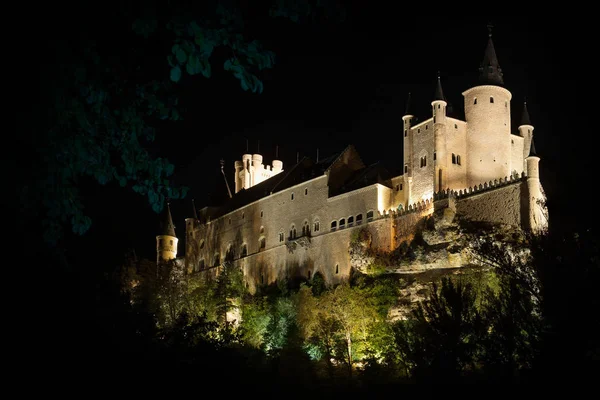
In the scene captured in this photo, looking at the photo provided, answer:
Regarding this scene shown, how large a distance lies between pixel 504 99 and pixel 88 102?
53.2 m

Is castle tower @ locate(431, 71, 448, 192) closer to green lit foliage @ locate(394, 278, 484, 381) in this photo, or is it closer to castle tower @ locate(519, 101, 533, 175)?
castle tower @ locate(519, 101, 533, 175)

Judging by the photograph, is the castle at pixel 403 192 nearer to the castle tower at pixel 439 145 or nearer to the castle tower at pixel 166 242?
the castle tower at pixel 439 145

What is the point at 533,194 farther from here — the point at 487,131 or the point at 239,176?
the point at 239,176

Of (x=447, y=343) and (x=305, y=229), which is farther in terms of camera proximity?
(x=305, y=229)

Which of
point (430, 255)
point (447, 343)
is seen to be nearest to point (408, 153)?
point (430, 255)

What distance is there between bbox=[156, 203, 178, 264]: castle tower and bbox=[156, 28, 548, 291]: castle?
13413 mm

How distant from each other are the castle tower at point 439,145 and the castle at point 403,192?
0.07m

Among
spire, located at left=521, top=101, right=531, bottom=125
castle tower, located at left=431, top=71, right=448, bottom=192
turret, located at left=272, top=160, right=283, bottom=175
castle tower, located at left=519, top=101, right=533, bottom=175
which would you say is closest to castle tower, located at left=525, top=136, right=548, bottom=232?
castle tower, located at left=431, top=71, right=448, bottom=192

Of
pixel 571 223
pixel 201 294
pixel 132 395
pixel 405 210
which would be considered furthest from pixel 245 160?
pixel 132 395

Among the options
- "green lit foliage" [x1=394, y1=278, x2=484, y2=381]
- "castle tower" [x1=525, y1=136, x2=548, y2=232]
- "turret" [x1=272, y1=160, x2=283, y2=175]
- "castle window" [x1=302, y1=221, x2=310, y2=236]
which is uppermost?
"turret" [x1=272, y1=160, x2=283, y2=175]

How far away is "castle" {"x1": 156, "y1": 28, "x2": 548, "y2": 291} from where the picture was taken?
5434 centimetres

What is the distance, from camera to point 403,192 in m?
60.8

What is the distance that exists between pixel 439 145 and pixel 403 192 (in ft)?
17.0

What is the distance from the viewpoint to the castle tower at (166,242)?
8744 cm
